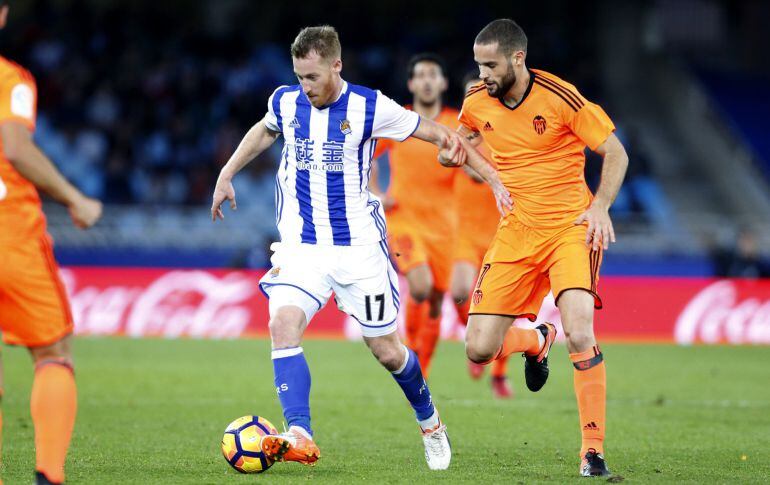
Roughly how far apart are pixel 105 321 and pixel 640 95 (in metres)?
15.1

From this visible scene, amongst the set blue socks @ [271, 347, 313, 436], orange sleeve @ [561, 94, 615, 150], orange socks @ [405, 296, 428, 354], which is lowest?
blue socks @ [271, 347, 313, 436]

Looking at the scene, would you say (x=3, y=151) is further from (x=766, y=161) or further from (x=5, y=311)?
(x=766, y=161)

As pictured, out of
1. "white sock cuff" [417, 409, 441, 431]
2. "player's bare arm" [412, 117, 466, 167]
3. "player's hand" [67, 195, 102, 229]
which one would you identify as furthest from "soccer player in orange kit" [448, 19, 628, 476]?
"player's hand" [67, 195, 102, 229]

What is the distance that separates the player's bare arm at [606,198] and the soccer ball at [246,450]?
7.21 feet

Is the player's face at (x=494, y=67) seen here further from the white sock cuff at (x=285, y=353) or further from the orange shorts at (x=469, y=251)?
the orange shorts at (x=469, y=251)

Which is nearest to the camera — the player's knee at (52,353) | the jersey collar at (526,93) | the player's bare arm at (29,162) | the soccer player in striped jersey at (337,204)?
the player's bare arm at (29,162)

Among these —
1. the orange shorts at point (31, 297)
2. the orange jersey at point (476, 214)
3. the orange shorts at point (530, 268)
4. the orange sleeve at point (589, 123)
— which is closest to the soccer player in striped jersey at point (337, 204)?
the orange shorts at point (530, 268)

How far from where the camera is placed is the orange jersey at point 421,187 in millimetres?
10523

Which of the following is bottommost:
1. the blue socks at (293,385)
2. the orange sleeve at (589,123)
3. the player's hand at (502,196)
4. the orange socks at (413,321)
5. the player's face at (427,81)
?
the blue socks at (293,385)

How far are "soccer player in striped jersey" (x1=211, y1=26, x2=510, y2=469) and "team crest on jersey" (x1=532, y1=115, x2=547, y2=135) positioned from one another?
0.41 metres

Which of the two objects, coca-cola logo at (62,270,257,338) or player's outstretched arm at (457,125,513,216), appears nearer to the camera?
player's outstretched arm at (457,125,513,216)

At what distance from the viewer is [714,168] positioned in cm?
2527

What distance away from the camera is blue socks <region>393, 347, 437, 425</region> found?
6.96 meters

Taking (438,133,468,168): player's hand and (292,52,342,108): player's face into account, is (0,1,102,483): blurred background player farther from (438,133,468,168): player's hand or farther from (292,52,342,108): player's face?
(438,133,468,168): player's hand
